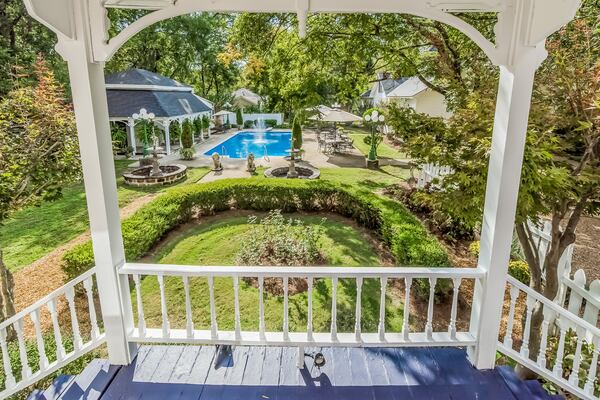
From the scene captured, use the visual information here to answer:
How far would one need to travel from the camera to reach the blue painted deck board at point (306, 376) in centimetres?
307

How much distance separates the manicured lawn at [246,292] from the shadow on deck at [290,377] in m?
1.73

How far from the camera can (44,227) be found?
9.01m

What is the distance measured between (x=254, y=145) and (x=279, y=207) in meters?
14.6

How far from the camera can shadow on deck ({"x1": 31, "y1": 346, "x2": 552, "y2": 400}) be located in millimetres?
3076

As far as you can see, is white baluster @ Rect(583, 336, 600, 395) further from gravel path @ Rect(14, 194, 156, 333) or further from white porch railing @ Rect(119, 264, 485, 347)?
gravel path @ Rect(14, 194, 156, 333)

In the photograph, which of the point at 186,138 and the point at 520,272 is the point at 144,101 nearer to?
the point at 186,138

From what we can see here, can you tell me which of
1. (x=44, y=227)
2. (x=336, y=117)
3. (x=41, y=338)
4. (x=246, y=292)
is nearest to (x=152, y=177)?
(x=44, y=227)

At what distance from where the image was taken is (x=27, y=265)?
23.2 feet

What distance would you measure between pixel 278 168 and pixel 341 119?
16.8 ft

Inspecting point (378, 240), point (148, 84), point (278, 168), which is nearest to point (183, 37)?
point (148, 84)

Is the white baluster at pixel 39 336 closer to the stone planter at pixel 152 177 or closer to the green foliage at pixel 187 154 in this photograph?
the stone planter at pixel 152 177

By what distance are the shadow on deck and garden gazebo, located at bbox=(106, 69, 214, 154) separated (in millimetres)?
14410

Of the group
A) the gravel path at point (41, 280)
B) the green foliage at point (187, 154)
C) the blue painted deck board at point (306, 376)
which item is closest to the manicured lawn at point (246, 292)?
the gravel path at point (41, 280)

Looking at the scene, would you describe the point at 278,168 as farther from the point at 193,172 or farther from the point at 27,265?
the point at 27,265
